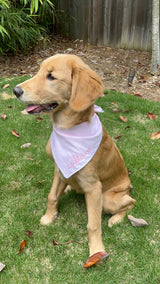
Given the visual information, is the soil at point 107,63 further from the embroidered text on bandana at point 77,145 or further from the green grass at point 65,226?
the embroidered text on bandana at point 77,145

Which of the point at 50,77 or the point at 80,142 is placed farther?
the point at 80,142

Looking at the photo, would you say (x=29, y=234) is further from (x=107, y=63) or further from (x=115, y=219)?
(x=107, y=63)

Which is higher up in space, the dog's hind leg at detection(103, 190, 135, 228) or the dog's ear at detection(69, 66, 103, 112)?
the dog's ear at detection(69, 66, 103, 112)

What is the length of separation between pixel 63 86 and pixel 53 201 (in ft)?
3.77

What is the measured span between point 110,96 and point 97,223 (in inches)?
125

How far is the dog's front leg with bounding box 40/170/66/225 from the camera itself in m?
2.43

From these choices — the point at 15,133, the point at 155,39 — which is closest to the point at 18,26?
the point at 155,39

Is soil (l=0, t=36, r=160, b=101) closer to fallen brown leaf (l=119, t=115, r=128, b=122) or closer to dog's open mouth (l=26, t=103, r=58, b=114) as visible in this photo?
fallen brown leaf (l=119, t=115, r=128, b=122)

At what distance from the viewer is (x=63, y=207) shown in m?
2.65

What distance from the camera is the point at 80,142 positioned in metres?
2.09

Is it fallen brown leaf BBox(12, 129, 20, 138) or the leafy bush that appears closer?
fallen brown leaf BBox(12, 129, 20, 138)

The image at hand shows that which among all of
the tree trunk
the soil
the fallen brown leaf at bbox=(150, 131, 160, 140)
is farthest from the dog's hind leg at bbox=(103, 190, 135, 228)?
Answer: the tree trunk

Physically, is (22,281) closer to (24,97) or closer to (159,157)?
(24,97)

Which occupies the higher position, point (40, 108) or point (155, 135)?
point (40, 108)
